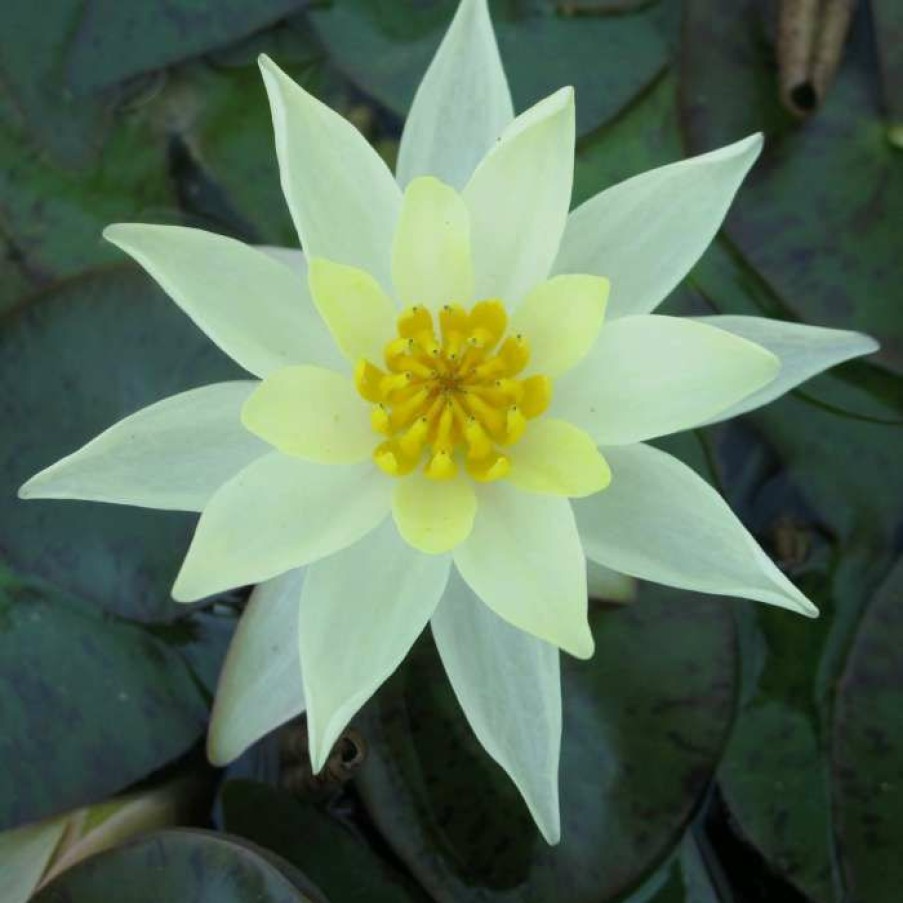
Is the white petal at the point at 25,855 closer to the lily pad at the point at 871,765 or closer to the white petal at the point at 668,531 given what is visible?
the white petal at the point at 668,531

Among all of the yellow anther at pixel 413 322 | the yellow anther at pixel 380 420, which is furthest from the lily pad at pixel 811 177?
the yellow anther at pixel 380 420

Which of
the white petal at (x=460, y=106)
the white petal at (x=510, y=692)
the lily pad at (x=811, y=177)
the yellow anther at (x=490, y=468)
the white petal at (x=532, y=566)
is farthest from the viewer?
the lily pad at (x=811, y=177)

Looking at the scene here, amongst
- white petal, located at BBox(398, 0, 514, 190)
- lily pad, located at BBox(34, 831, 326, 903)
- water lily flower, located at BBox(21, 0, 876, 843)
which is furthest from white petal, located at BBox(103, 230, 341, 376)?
lily pad, located at BBox(34, 831, 326, 903)

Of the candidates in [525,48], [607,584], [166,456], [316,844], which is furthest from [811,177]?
[316,844]

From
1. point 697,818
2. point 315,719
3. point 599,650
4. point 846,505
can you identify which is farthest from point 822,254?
point 315,719

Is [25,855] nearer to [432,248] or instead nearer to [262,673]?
[262,673]

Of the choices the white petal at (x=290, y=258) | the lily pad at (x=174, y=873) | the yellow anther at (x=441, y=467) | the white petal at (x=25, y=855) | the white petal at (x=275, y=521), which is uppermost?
the white petal at (x=290, y=258)

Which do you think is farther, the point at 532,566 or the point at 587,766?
the point at 587,766
